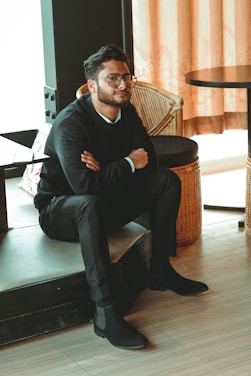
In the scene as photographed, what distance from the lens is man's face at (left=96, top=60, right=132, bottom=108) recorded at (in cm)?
333

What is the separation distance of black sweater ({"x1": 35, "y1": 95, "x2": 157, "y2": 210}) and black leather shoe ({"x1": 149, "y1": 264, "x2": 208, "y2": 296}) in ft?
1.40

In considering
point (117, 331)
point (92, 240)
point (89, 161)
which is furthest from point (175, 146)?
point (117, 331)

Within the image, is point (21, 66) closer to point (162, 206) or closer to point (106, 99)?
point (106, 99)

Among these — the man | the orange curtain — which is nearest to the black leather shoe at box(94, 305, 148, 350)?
the man

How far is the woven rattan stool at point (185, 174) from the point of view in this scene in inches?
153

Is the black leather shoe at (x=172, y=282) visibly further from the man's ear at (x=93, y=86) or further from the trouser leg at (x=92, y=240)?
the man's ear at (x=93, y=86)

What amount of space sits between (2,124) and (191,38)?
1278 millimetres

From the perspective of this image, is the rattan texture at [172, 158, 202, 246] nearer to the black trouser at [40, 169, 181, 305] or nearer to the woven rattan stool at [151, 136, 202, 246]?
the woven rattan stool at [151, 136, 202, 246]

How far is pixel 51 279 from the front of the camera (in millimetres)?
3113

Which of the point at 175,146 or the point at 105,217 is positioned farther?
the point at 175,146

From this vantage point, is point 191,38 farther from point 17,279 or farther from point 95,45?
point 17,279

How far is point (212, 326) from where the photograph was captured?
3174mm

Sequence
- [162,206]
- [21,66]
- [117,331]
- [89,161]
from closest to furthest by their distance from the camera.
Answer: [117,331]
[89,161]
[162,206]
[21,66]

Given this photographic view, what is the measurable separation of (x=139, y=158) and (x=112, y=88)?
1.02 ft
